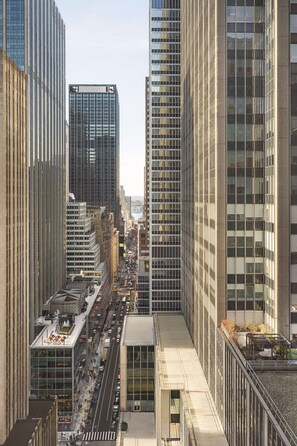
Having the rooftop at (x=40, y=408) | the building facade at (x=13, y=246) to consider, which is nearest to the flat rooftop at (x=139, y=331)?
the rooftop at (x=40, y=408)

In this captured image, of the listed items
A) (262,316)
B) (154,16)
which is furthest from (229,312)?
(154,16)

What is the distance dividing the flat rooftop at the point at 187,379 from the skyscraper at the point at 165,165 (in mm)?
38106

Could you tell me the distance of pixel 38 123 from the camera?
175375mm

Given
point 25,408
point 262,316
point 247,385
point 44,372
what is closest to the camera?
point 247,385

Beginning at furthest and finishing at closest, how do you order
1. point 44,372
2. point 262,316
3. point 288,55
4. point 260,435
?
point 44,372, point 262,316, point 288,55, point 260,435

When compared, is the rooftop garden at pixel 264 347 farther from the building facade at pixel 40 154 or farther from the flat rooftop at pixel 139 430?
the building facade at pixel 40 154

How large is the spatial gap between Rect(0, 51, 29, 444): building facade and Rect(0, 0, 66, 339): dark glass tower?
5901 centimetres

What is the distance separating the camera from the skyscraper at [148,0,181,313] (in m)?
155

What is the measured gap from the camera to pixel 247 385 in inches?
1829

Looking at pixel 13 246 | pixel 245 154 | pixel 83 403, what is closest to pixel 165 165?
pixel 83 403

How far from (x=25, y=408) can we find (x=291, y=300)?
185ft

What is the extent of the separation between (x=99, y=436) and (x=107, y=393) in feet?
91.1

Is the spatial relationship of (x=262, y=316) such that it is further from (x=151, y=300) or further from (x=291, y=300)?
(x=151, y=300)

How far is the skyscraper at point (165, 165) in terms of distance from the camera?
509 feet
